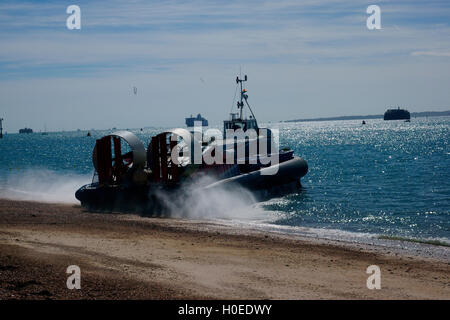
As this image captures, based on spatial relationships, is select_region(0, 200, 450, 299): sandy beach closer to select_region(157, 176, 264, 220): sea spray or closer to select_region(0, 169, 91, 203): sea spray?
select_region(157, 176, 264, 220): sea spray

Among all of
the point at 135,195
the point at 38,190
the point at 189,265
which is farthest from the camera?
the point at 38,190

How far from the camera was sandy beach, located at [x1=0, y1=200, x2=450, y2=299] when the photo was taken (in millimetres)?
7633

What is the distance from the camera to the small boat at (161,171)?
17688 millimetres

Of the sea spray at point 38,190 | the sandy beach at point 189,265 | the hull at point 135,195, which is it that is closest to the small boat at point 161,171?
the hull at point 135,195

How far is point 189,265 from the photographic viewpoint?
935 cm

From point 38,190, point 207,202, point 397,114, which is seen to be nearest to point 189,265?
point 207,202

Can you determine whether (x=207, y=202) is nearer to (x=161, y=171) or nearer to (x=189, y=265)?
(x=161, y=171)

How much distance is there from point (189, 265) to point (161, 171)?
9440 millimetres

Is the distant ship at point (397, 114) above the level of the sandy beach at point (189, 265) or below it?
above

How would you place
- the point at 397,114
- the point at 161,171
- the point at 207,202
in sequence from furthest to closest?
the point at 397,114
the point at 161,171
the point at 207,202

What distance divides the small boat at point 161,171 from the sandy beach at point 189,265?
3530 mm

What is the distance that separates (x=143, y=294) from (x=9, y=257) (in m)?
2.86

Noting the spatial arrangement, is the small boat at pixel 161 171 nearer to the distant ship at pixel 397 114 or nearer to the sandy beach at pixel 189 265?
the sandy beach at pixel 189 265
